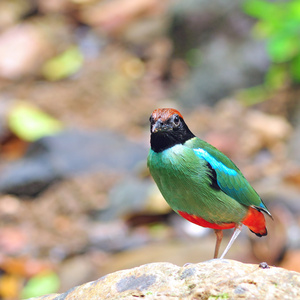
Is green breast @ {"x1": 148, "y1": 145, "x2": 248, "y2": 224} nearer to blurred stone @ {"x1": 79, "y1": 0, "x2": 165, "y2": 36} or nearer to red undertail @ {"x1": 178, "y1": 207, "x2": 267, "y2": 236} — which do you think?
red undertail @ {"x1": 178, "y1": 207, "x2": 267, "y2": 236}

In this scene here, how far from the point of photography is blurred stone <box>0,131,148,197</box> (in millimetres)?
10000

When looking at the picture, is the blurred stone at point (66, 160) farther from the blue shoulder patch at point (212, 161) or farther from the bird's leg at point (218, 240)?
the blue shoulder patch at point (212, 161)

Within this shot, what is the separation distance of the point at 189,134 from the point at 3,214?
20.0 ft

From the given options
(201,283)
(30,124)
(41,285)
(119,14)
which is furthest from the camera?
(119,14)

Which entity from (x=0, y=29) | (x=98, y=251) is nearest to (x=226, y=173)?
(x=98, y=251)

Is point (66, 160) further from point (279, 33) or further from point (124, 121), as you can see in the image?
point (279, 33)

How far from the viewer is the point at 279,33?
1143 centimetres

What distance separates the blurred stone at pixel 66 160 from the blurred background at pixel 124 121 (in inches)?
1.0

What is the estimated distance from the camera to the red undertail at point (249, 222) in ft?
13.4

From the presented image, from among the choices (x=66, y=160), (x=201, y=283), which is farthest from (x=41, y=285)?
(x=201, y=283)

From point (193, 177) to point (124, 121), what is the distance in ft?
27.9

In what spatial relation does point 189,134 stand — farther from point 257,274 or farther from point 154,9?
point 154,9

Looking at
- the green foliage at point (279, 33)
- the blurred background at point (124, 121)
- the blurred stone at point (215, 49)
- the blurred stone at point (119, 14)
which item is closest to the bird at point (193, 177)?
the blurred background at point (124, 121)

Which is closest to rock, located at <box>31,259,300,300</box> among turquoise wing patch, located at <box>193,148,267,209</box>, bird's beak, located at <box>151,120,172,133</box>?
turquoise wing patch, located at <box>193,148,267,209</box>
